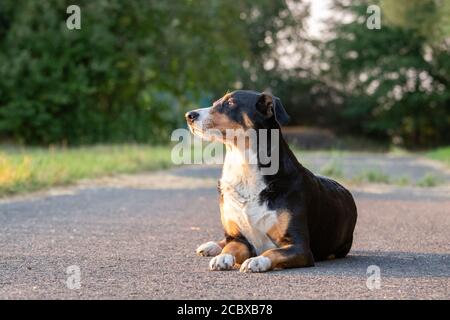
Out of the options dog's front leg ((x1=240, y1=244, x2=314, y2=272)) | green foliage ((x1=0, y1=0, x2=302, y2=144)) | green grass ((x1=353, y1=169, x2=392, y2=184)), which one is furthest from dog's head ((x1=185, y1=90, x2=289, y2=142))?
green foliage ((x1=0, y1=0, x2=302, y2=144))

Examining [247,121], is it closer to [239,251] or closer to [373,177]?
[239,251]

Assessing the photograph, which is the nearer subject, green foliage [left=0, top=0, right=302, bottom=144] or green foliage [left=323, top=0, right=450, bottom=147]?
green foliage [left=0, top=0, right=302, bottom=144]

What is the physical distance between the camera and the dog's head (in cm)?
703

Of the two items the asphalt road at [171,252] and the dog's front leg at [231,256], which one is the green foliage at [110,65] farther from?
the dog's front leg at [231,256]

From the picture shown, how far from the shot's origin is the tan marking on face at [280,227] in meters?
6.95

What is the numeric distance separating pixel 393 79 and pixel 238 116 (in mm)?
41033

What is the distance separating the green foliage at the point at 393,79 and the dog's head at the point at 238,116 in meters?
39.6

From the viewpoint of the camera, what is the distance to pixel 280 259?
6793 mm

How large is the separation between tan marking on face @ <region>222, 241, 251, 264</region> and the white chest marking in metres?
0.10

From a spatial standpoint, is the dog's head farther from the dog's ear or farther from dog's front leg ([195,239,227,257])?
dog's front leg ([195,239,227,257])

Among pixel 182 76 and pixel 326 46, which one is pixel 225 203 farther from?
pixel 326 46

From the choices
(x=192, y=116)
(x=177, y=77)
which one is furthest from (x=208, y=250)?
(x=177, y=77)

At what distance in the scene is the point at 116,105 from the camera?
1475 inches
